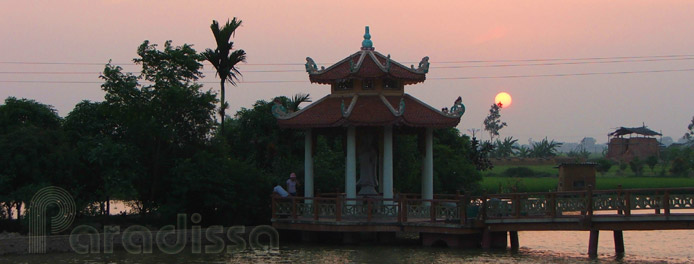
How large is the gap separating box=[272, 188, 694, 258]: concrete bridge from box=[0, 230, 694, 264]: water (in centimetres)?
51

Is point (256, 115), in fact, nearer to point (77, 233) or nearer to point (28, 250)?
point (77, 233)

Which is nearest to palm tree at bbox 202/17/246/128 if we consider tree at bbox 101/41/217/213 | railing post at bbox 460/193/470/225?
tree at bbox 101/41/217/213

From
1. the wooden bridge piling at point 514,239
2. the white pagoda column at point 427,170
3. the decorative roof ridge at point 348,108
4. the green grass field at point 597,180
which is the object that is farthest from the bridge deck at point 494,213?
the green grass field at point 597,180

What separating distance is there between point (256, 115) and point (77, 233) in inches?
382

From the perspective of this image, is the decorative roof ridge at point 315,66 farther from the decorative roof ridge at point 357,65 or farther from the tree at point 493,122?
the tree at point 493,122

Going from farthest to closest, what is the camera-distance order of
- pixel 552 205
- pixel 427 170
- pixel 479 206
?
pixel 427 170, pixel 479 206, pixel 552 205

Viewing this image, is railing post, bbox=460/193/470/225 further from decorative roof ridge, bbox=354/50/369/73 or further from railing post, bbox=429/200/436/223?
decorative roof ridge, bbox=354/50/369/73

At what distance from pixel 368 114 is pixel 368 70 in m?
1.44

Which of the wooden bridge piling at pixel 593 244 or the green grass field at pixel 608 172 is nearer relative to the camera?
the wooden bridge piling at pixel 593 244

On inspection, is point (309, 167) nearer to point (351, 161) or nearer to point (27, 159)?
point (351, 161)

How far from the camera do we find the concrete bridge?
67.2 ft

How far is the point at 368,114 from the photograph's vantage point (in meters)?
24.4

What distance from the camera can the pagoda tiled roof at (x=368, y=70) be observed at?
24922 mm

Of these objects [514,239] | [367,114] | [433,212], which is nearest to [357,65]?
[367,114]
